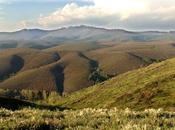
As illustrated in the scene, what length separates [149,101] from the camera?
128m

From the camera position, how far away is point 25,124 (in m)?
14.0

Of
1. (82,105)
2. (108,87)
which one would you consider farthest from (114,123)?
(108,87)

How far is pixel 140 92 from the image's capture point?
5595 inches

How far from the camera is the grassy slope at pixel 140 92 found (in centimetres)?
12706

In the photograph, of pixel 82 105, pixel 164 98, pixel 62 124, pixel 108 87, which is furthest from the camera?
pixel 108 87

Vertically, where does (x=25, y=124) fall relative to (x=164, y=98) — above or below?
above

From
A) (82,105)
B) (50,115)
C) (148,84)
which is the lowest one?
→ (82,105)

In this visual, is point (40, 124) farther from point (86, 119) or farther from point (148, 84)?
point (148, 84)

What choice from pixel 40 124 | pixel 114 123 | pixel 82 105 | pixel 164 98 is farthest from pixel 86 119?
pixel 82 105

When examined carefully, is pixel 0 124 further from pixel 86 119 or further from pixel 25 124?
pixel 86 119

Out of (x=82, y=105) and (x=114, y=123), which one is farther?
(x=82, y=105)

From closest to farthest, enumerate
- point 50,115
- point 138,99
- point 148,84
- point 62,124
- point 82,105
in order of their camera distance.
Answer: point 62,124 < point 50,115 < point 138,99 < point 148,84 < point 82,105

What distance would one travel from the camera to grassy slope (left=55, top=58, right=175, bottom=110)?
5002 inches

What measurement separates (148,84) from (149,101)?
19.9m
